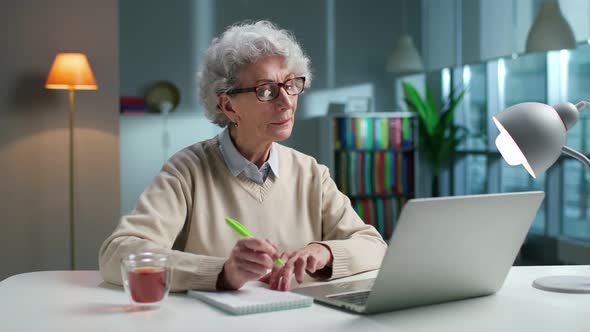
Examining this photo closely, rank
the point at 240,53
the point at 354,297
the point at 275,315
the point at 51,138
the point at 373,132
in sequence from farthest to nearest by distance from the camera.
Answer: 1. the point at 373,132
2. the point at 51,138
3. the point at 240,53
4. the point at 354,297
5. the point at 275,315

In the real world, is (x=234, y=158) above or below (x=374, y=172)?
above

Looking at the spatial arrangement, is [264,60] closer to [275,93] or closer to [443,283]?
[275,93]

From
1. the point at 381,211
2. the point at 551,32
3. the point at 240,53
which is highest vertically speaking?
the point at 551,32

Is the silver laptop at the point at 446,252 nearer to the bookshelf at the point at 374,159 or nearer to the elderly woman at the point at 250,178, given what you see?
the elderly woman at the point at 250,178

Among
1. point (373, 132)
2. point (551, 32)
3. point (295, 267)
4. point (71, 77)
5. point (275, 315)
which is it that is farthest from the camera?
point (373, 132)

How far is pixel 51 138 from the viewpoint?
4.49 metres

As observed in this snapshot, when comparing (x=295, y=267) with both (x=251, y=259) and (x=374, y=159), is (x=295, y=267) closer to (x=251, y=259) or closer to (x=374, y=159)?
(x=251, y=259)

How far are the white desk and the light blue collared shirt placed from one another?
0.57 m

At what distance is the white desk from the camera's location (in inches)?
50.3

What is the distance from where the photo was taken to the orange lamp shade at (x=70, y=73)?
14.0ft

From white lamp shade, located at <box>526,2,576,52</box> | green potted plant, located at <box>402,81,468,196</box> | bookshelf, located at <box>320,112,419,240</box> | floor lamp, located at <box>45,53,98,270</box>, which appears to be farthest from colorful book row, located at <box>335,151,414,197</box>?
floor lamp, located at <box>45,53,98,270</box>

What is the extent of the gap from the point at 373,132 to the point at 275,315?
514 cm

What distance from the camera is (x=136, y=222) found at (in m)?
1.82

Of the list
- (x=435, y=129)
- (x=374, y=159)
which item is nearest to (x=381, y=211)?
(x=374, y=159)
